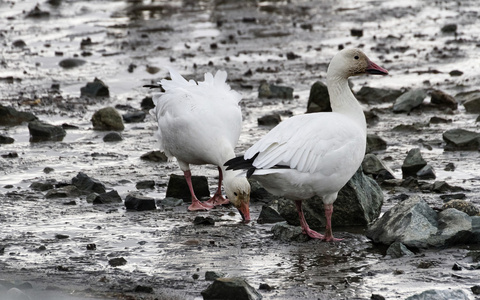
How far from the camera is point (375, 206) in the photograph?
7.61m

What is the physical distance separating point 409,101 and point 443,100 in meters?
0.50

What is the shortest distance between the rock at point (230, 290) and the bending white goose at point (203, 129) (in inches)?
83.4

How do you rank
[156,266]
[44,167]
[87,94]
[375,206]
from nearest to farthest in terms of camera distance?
[156,266], [375,206], [44,167], [87,94]

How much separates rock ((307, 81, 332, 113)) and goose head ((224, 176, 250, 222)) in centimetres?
419

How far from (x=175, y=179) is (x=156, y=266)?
2.33 metres

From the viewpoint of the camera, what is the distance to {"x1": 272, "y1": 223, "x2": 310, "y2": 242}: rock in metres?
7.05

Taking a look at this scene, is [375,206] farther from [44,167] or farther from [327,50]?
[327,50]

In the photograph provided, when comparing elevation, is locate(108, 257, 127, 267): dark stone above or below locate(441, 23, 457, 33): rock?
below

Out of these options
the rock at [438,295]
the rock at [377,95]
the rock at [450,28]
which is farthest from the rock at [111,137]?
the rock at [450,28]

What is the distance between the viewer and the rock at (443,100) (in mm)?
11750

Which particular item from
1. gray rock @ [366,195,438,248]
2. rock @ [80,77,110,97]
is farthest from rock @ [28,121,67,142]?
gray rock @ [366,195,438,248]

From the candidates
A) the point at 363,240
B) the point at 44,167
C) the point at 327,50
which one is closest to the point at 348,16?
the point at 327,50

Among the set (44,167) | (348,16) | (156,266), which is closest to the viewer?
(156,266)

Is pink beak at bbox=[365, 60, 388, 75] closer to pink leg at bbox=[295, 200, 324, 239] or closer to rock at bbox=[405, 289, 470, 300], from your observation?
pink leg at bbox=[295, 200, 324, 239]
